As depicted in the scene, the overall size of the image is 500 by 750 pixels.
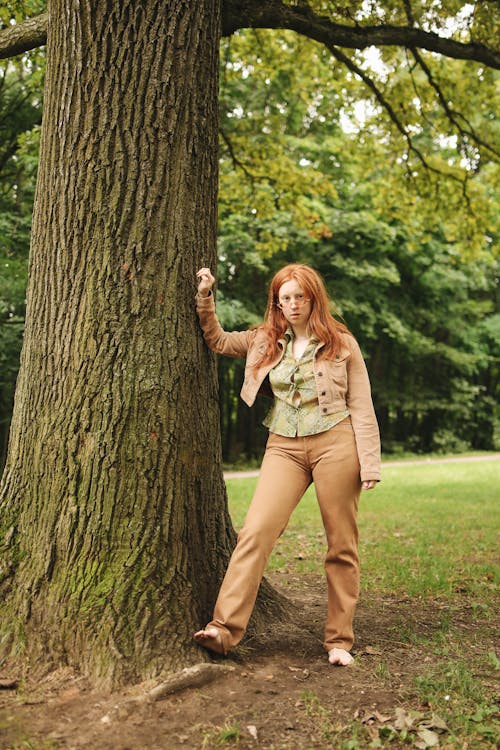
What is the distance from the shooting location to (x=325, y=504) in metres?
3.99

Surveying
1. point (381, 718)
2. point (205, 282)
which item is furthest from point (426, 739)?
point (205, 282)

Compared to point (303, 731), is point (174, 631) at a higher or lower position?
higher

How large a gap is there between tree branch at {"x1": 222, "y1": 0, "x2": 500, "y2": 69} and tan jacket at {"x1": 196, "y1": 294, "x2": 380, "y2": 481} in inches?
92.3

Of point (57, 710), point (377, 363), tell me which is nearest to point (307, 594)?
point (57, 710)

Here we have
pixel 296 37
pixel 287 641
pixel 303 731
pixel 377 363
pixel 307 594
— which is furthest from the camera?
pixel 377 363

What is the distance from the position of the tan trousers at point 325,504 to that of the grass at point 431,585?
41cm

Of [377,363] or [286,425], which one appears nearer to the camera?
[286,425]

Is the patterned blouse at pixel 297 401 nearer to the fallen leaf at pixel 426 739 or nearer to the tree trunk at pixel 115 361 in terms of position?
the tree trunk at pixel 115 361

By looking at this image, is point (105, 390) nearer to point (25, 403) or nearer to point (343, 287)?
point (25, 403)

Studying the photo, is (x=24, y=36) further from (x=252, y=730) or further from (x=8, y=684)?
(x=252, y=730)

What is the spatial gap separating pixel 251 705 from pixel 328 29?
4.96 meters

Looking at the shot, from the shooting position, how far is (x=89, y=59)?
380cm

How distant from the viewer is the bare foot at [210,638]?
3.59 m

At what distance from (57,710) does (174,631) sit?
67 centimetres
